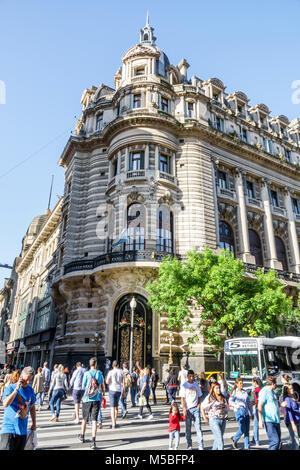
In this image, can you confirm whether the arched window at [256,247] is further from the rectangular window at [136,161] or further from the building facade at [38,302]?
the building facade at [38,302]

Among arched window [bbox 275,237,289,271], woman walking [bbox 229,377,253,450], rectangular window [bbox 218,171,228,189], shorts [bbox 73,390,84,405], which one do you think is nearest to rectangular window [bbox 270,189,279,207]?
arched window [bbox 275,237,289,271]

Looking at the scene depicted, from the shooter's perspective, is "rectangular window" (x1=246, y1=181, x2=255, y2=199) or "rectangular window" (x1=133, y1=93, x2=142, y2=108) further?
"rectangular window" (x1=246, y1=181, x2=255, y2=199)

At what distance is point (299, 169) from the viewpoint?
3675 centimetres

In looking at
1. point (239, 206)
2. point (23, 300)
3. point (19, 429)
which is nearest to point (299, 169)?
point (239, 206)

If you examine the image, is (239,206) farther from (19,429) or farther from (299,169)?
(19,429)

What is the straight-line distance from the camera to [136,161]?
27.3 m

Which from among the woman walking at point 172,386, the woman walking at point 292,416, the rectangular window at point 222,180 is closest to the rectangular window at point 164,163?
the rectangular window at point 222,180

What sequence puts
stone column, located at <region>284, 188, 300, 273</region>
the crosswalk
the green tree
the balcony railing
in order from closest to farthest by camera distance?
the crosswalk → the green tree → the balcony railing → stone column, located at <region>284, 188, 300, 273</region>

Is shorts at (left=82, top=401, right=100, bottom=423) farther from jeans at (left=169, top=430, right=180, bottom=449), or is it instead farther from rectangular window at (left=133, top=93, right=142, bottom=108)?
rectangular window at (left=133, top=93, right=142, bottom=108)

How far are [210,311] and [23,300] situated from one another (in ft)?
155

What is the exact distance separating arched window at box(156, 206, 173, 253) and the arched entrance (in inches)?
169

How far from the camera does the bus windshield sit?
16.5 m

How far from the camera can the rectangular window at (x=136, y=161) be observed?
27.1m

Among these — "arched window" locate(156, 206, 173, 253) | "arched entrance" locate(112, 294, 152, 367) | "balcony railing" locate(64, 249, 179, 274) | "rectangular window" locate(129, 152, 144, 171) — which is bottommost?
"arched entrance" locate(112, 294, 152, 367)
